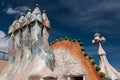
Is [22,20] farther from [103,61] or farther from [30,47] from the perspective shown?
[103,61]

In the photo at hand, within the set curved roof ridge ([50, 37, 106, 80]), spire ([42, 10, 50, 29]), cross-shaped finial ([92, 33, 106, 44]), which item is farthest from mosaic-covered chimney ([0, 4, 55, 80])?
cross-shaped finial ([92, 33, 106, 44])

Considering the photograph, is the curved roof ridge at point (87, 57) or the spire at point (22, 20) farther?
the curved roof ridge at point (87, 57)

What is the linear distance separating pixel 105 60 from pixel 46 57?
520 inches

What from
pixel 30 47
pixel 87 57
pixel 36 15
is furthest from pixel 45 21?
pixel 87 57

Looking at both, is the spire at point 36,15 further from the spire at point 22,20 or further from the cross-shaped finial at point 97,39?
the cross-shaped finial at point 97,39

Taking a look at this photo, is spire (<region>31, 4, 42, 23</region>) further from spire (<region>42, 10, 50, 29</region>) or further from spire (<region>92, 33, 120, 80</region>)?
spire (<region>92, 33, 120, 80</region>)

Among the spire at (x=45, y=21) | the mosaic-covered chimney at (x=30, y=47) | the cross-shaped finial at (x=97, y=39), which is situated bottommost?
the mosaic-covered chimney at (x=30, y=47)

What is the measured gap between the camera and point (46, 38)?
10539mm

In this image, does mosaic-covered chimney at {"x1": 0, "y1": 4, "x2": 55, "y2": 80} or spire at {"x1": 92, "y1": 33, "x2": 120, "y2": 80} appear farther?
spire at {"x1": 92, "y1": 33, "x2": 120, "y2": 80}

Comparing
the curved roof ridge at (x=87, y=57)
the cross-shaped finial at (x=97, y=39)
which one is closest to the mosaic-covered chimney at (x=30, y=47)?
the curved roof ridge at (x=87, y=57)

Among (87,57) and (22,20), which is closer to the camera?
(22,20)

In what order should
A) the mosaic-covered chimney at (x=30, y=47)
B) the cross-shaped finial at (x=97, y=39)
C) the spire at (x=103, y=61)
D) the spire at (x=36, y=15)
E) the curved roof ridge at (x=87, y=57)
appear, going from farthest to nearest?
the cross-shaped finial at (x=97, y=39)
the spire at (x=103, y=61)
the curved roof ridge at (x=87, y=57)
the spire at (x=36, y=15)
the mosaic-covered chimney at (x=30, y=47)

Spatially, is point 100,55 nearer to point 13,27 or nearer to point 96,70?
point 96,70

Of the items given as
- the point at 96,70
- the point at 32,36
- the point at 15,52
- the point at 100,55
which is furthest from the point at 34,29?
the point at 100,55
